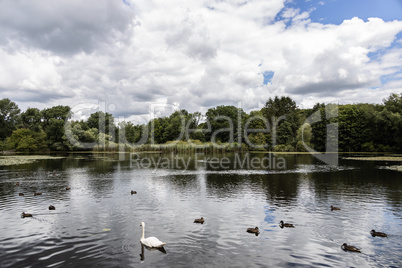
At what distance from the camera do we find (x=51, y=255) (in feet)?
37.2

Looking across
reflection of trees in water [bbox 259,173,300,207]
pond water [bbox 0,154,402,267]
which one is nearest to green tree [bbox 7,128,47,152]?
pond water [bbox 0,154,402,267]

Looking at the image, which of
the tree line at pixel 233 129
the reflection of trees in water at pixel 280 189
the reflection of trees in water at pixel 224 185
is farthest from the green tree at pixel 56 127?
the reflection of trees in water at pixel 280 189

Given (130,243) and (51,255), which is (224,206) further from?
(51,255)

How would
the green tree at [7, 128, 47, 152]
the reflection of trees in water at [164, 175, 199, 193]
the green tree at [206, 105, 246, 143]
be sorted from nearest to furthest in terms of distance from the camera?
the reflection of trees in water at [164, 175, 199, 193] → the green tree at [7, 128, 47, 152] → the green tree at [206, 105, 246, 143]

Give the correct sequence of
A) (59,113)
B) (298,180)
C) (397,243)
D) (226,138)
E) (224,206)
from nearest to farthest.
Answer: (397,243) → (224,206) → (298,180) → (59,113) → (226,138)

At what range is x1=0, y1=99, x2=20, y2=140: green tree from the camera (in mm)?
106062

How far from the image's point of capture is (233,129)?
388ft

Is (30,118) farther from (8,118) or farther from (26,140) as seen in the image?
(26,140)

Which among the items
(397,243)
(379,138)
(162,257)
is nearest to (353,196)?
(397,243)

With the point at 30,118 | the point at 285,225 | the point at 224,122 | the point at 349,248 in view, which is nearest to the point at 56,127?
the point at 30,118

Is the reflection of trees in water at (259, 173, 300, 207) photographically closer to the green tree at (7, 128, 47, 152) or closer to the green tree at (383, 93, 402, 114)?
the green tree at (383, 93, 402, 114)

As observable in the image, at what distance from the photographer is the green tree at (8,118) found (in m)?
106

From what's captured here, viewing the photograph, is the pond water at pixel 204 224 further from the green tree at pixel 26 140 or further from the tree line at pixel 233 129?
the green tree at pixel 26 140

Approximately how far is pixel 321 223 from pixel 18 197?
24.4m
